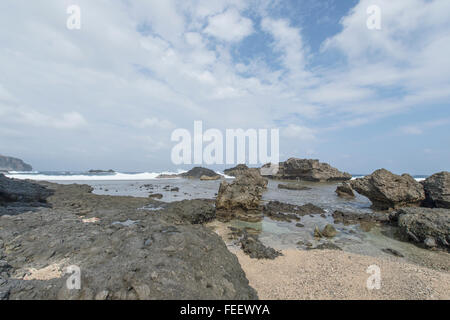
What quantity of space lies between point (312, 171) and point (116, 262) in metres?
57.5

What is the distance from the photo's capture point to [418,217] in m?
10.4

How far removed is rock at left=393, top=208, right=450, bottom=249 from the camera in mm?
9094

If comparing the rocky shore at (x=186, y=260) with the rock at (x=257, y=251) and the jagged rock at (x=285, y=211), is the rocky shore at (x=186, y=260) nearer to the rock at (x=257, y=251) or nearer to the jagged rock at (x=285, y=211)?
the rock at (x=257, y=251)

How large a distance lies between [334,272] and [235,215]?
364 inches

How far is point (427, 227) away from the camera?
9.66 meters

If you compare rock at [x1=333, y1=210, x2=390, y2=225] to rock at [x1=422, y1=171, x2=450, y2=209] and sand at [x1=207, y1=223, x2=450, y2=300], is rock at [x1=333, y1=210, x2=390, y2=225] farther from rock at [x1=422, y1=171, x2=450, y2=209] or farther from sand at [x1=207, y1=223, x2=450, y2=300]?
sand at [x1=207, y1=223, x2=450, y2=300]

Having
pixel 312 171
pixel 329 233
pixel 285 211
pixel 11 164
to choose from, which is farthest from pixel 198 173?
pixel 11 164

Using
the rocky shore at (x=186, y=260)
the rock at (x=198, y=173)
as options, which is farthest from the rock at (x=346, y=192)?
the rock at (x=198, y=173)

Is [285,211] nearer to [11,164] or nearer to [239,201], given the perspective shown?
[239,201]

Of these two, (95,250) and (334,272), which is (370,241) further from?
(95,250)

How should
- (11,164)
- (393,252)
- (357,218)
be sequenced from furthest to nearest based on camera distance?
1. (11,164)
2. (357,218)
3. (393,252)
